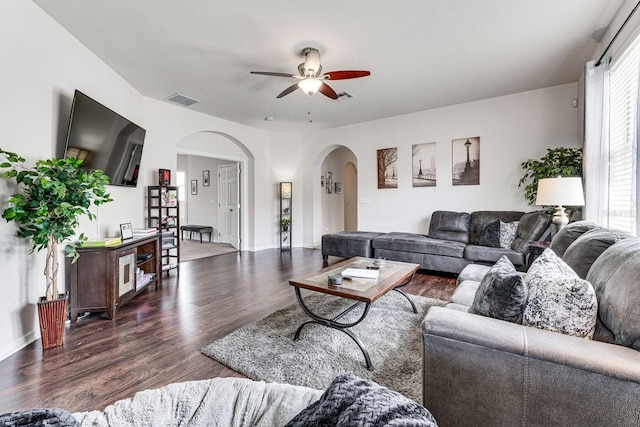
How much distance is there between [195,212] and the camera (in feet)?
27.5

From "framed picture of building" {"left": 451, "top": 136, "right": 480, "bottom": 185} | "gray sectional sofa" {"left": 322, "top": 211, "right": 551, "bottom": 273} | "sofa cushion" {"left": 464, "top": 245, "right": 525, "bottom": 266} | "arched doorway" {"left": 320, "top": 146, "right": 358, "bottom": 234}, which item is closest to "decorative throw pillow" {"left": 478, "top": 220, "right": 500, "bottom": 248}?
"gray sectional sofa" {"left": 322, "top": 211, "right": 551, "bottom": 273}

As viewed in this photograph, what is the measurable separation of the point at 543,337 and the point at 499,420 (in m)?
0.35

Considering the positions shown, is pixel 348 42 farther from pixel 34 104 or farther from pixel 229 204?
pixel 229 204

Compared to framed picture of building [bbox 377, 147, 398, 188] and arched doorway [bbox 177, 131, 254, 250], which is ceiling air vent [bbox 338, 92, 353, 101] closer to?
framed picture of building [bbox 377, 147, 398, 188]

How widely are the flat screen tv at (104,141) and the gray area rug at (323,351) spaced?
2293 millimetres

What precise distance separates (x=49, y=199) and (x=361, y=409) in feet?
8.52

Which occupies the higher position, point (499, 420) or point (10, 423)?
point (10, 423)

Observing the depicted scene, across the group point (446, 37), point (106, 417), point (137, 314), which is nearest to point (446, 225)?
point (446, 37)

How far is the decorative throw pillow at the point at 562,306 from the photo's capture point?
1146 millimetres

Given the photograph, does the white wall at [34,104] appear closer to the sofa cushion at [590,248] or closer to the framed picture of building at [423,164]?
the sofa cushion at [590,248]

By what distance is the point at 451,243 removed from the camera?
4.25 meters

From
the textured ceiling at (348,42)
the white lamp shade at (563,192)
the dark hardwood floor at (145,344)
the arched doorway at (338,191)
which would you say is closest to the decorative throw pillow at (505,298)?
the dark hardwood floor at (145,344)

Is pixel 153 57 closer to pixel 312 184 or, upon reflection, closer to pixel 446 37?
pixel 446 37

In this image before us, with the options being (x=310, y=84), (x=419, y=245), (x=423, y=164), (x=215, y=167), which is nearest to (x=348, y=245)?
(x=419, y=245)
